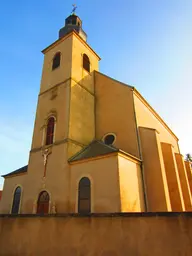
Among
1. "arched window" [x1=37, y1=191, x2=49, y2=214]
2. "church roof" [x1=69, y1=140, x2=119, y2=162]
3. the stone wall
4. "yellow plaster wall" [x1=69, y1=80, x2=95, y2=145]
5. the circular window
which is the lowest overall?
the stone wall

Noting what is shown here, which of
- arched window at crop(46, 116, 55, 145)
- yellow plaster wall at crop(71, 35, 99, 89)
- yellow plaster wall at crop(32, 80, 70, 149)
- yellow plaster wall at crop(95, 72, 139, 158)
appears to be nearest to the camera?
yellow plaster wall at crop(95, 72, 139, 158)

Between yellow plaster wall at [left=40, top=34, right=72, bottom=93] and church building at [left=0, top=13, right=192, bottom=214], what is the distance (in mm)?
103

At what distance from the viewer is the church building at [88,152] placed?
9.95 m

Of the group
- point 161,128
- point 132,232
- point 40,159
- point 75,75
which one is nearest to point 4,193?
point 40,159

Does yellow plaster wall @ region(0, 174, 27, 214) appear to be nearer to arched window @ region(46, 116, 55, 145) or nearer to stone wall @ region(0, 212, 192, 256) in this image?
arched window @ region(46, 116, 55, 145)

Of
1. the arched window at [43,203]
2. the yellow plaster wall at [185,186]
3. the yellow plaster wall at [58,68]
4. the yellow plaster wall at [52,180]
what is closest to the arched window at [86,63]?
the yellow plaster wall at [58,68]

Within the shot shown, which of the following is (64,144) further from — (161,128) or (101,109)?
(161,128)

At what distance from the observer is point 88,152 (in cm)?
1147

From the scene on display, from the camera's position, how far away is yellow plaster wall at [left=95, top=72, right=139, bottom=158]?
12586mm

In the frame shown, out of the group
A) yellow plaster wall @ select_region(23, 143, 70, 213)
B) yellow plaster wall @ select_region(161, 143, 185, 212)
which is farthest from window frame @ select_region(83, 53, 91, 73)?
yellow plaster wall @ select_region(161, 143, 185, 212)

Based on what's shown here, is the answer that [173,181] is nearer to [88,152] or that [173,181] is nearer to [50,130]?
[88,152]

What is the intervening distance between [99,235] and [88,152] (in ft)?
21.0

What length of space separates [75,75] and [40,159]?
7172mm

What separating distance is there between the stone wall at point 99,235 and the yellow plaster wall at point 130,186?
3633 millimetres
